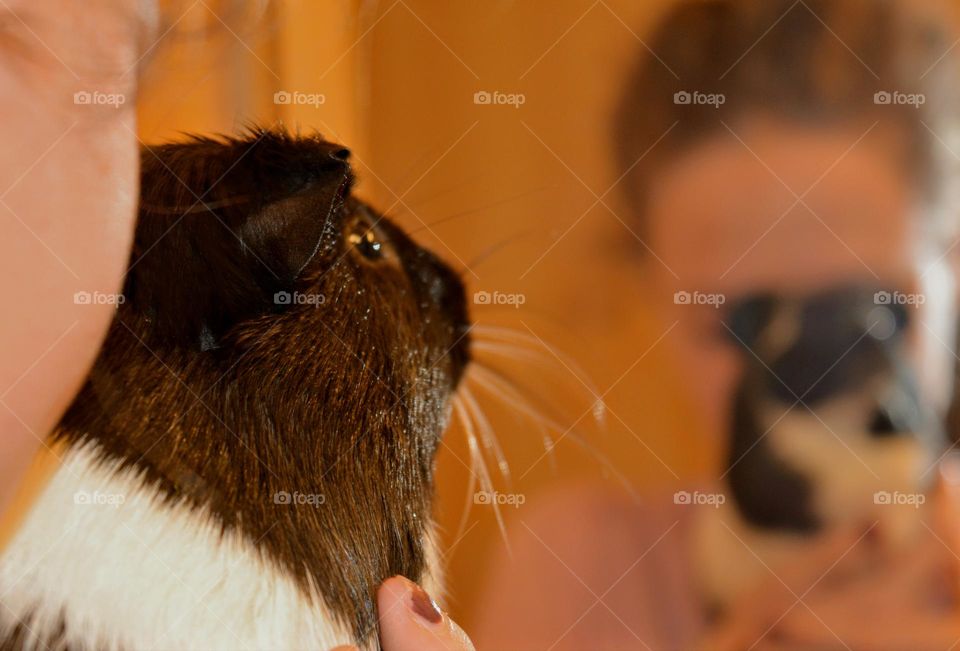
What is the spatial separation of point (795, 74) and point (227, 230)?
0.80m

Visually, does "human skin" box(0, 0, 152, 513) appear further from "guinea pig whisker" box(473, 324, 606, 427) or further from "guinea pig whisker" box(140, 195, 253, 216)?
"guinea pig whisker" box(473, 324, 606, 427)

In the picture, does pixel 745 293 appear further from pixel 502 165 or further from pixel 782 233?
pixel 502 165

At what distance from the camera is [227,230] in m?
0.54

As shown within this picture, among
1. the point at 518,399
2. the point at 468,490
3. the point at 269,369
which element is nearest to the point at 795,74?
the point at 518,399

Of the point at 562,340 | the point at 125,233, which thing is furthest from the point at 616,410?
the point at 125,233

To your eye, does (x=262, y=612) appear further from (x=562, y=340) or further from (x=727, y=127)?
(x=727, y=127)

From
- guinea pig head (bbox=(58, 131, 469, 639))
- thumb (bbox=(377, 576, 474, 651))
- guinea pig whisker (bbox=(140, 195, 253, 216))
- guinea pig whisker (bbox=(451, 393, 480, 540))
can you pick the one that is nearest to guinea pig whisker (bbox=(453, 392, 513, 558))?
guinea pig whisker (bbox=(451, 393, 480, 540))

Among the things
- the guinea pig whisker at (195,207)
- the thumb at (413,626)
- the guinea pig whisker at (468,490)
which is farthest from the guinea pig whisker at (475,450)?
the guinea pig whisker at (195,207)

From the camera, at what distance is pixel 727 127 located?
3.17 ft

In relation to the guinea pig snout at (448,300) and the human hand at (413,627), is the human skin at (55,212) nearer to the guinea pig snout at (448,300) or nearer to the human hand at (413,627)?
the human hand at (413,627)

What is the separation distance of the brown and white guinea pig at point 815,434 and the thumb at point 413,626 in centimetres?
53

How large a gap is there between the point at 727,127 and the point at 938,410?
472 millimetres

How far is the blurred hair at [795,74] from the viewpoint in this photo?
0.94m

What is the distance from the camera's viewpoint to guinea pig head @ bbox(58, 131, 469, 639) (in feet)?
1.80
